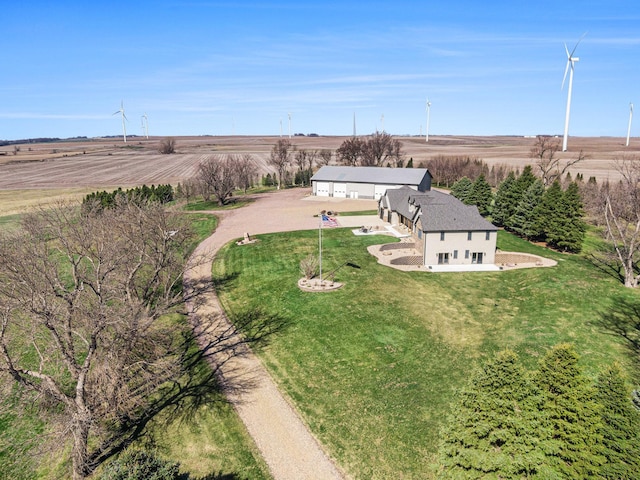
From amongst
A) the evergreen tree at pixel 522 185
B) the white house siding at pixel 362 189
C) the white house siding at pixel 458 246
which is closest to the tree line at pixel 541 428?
the white house siding at pixel 458 246

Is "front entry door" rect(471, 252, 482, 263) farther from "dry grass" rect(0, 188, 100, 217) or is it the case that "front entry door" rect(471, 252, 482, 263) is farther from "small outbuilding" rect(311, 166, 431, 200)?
"dry grass" rect(0, 188, 100, 217)

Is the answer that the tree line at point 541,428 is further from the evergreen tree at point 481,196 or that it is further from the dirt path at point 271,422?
the evergreen tree at point 481,196

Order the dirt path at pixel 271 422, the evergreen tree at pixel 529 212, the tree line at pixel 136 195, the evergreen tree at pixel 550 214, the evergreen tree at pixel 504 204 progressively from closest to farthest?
the dirt path at pixel 271 422, the evergreen tree at pixel 550 214, the evergreen tree at pixel 529 212, the tree line at pixel 136 195, the evergreen tree at pixel 504 204

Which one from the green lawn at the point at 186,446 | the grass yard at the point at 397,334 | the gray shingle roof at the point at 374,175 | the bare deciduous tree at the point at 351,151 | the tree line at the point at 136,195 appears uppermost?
the bare deciduous tree at the point at 351,151

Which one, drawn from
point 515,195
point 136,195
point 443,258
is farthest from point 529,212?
point 136,195

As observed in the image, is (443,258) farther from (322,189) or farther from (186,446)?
(322,189)

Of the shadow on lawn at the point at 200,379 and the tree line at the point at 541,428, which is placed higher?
the tree line at the point at 541,428
